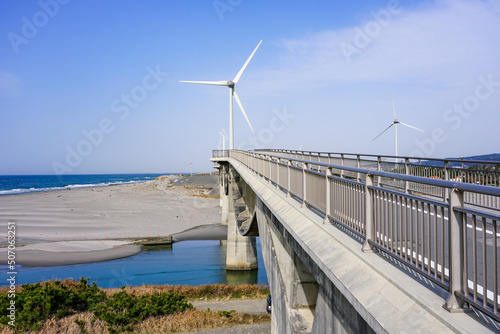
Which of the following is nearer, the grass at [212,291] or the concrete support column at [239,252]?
the grass at [212,291]

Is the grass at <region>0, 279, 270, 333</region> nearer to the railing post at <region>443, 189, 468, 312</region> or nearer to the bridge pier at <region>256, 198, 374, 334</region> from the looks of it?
the bridge pier at <region>256, 198, 374, 334</region>

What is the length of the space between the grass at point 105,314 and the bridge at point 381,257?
7.80 m

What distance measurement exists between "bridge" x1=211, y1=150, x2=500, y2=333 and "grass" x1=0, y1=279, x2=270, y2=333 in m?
7.80

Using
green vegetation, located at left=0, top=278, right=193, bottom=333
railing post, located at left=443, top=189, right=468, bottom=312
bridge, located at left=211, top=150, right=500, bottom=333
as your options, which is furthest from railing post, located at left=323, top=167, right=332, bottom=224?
green vegetation, located at left=0, top=278, right=193, bottom=333

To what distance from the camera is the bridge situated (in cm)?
343

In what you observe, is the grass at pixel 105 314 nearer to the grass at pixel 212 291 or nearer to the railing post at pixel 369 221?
the grass at pixel 212 291

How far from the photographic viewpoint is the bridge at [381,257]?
3.43 meters

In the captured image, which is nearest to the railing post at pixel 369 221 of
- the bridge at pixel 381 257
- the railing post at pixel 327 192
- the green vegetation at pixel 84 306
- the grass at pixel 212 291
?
the bridge at pixel 381 257

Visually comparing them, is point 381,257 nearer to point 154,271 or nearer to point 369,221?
point 369,221

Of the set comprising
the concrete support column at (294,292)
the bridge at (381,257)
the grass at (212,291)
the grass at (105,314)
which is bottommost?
the grass at (212,291)

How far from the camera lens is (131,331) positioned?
57.0 ft

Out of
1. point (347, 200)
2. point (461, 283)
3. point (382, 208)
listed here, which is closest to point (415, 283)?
point (461, 283)

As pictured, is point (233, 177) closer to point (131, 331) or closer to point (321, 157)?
point (321, 157)

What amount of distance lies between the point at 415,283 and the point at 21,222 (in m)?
62.9
